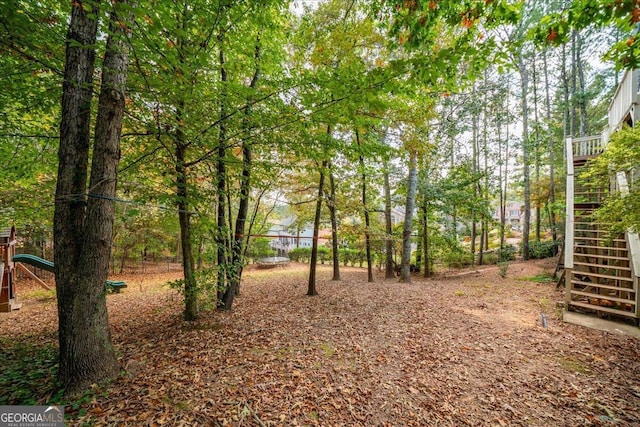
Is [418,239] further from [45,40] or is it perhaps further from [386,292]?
[45,40]

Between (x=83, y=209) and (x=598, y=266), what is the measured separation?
8809 mm

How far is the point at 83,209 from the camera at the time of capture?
102 inches

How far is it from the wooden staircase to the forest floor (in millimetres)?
663

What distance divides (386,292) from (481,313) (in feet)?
7.60

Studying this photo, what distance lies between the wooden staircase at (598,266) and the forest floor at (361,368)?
2.18 feet

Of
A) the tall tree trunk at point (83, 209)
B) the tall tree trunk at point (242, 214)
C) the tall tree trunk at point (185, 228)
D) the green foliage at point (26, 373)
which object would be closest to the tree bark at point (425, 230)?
the tall tree trunk at point (242, 214)

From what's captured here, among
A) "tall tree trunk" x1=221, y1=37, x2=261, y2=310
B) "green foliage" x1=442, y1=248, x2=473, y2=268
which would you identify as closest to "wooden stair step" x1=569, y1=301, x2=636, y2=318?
"green foliage" x1=442, y1=248, x2=473, y2=268

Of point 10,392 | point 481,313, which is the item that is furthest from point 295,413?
point 481,313

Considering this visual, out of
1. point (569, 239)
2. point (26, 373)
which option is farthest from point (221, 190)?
point (569, 239)

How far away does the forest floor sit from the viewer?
2.33 metres

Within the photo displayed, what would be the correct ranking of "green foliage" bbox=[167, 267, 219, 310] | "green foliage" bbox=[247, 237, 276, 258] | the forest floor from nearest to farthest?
1. the forest floor
2. "green foliage" bbox=[167, 267, 219, 310]
3. "green foliage" bbox=[247, 237, 276, 258]

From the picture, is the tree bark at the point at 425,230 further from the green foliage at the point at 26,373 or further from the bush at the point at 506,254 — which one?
the green foliage at the point at 26,373

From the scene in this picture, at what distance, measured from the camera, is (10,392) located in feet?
8.05

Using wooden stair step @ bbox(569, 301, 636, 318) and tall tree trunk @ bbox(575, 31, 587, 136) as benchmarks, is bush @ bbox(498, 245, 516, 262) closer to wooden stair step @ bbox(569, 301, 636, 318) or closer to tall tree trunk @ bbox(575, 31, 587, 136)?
tall tree trunk @ bbox(575, 31, 587, 136)
